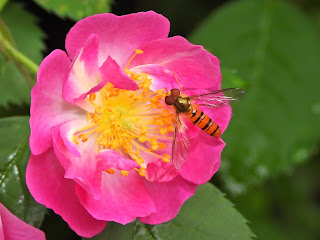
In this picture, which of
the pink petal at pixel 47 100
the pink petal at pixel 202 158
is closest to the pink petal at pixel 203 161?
the pink petal at pixel 202 158

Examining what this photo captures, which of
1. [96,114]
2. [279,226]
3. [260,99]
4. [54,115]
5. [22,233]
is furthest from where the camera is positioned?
[279,226]

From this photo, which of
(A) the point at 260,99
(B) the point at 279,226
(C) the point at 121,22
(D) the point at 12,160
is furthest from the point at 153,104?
(B) the point at 279,226

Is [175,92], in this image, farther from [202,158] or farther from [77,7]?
[77,7]

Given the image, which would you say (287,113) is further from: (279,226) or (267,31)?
(279,226)

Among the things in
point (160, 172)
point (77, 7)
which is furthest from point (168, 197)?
point (77, 7)

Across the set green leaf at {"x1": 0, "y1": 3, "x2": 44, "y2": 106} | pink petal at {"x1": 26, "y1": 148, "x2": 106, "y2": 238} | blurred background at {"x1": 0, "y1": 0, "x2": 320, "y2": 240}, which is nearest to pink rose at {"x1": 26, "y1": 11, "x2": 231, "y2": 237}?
pink petal at {"x1": 26, "y1": 148, "x2": 106, "y2": 238}
